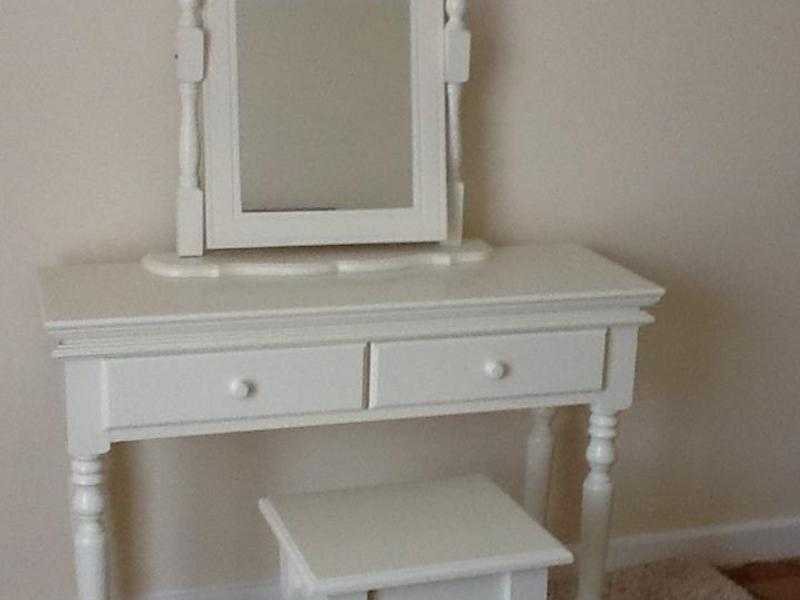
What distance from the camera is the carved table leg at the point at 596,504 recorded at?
219cm

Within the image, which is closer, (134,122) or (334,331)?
(334,331)

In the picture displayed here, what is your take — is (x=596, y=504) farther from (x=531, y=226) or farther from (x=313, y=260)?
(x=313, y=260)

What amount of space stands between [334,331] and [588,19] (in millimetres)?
868

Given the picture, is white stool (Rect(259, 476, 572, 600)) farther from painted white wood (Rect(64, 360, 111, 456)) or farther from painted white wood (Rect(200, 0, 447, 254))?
painted white wood (Rect(200, 0, 447, 254))

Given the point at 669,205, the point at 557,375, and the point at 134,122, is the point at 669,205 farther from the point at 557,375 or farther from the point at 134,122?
the point at 134,122

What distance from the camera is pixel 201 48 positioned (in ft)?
6.70

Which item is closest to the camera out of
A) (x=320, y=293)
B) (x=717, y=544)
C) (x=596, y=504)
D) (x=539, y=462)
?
(x=320, y=293)

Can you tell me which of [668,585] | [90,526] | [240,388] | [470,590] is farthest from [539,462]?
[90,526]

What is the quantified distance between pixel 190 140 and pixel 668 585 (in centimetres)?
138

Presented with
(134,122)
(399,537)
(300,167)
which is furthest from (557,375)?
(134,122)

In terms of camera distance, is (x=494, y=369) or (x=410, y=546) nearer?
(x=410, y=546)

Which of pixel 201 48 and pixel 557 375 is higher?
pixel 201 48

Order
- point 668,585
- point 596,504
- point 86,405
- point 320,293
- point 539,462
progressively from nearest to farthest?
1. point 86,405
2. point 320,293
3. point 596,504
4. point 539,462
5. point 668,585

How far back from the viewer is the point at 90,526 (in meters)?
1.94
